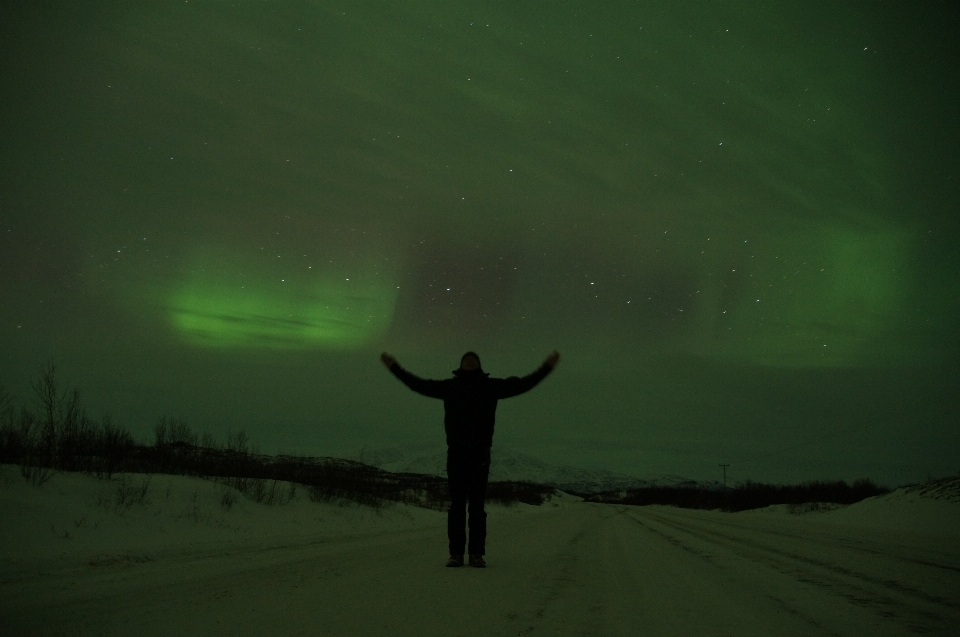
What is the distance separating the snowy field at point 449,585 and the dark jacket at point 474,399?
1.33 m

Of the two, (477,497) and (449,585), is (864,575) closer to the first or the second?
(477,497)

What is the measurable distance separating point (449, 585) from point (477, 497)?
1.55m

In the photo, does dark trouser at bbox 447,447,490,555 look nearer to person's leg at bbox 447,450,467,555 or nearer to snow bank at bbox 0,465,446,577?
person's leg at bbox 447,450,467,555

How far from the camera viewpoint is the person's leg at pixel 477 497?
688 cm

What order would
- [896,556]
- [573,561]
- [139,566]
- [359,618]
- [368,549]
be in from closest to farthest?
[359,618] < [139,566] < [573,561] < [896,556] < [368,549]

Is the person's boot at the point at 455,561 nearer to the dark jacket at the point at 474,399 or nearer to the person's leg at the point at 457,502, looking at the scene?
the person's leg at the point at 457,502

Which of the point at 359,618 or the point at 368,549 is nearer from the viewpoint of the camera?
the point at 359,618

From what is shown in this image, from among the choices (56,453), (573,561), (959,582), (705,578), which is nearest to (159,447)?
Answer: (56,453)

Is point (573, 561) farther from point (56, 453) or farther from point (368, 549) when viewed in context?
point (56, 453)

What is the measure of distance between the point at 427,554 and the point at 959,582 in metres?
5.44

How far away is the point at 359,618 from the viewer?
400 cm

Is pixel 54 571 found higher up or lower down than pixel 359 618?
lower down

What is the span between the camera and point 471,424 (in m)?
6.90

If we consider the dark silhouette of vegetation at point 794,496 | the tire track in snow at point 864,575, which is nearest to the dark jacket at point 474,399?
the tire track in snow at point 864,575
